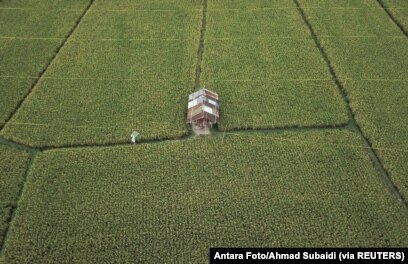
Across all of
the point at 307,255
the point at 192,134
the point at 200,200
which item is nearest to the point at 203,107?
the point at 192,134

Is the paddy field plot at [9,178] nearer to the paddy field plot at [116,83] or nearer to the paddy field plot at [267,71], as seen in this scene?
the paddy field plot at [116,83]

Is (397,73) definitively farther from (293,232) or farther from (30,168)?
(30,168)

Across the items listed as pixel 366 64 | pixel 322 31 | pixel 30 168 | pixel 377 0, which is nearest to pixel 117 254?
pixel 30 168

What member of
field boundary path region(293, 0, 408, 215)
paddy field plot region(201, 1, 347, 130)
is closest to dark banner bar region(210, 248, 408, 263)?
field boundary path region(293, 0, 408, 215)

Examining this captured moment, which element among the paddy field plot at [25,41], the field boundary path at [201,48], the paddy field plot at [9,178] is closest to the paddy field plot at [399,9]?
the field boundary path at [201,48]

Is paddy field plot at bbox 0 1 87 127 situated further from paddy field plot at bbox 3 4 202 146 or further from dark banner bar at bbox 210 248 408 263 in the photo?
dark banner bar at bbox 210 248 408 263

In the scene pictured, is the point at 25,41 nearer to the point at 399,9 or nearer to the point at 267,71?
the point at 267,71
